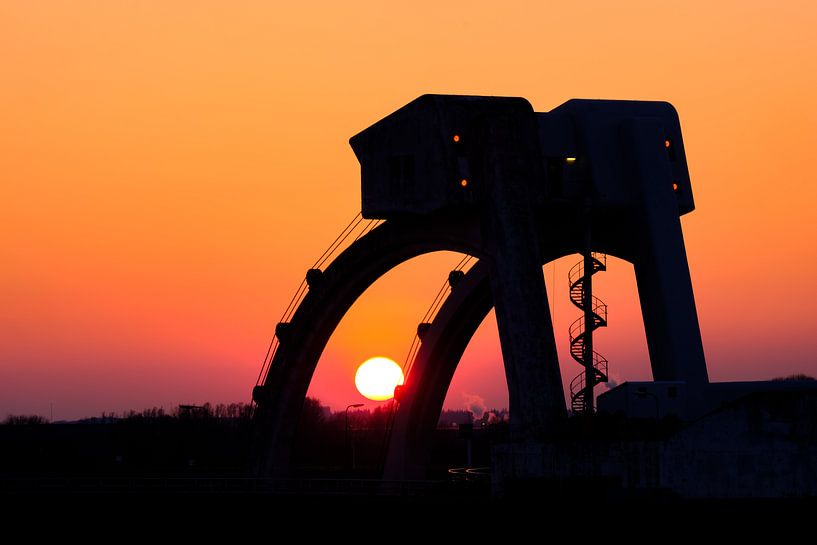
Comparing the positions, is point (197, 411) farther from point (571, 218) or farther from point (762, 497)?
point (762, 497)

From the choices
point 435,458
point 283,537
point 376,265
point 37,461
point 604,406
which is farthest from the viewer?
point 435,458

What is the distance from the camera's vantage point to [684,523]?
141 ft

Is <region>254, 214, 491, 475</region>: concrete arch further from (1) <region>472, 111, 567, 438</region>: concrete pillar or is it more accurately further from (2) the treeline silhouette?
(2) the treeline silhouette

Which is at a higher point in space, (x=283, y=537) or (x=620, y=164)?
(x=620, y=164)

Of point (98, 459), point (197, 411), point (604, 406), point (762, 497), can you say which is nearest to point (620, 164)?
point (604, 406)

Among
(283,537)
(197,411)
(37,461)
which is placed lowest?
(283,537)

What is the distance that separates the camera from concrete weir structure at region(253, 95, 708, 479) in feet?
168

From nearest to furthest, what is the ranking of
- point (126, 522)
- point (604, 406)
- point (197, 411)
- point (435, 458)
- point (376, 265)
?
point (126, 522) < point (604, 406) < point (376, 265) < point (435, 458) < point (197, 411)

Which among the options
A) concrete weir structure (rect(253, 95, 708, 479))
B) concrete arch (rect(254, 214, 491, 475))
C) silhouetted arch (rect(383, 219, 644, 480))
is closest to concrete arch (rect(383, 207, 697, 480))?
silhouetted arch (rect(383, 219, 644, 480))

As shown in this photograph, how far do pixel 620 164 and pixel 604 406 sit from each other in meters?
10.3

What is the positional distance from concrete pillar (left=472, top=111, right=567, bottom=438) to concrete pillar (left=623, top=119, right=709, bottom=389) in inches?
179

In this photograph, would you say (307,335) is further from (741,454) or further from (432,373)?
(741,454)

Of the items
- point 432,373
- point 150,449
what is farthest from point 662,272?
point 150,449

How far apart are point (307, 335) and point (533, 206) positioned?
15235 mm
